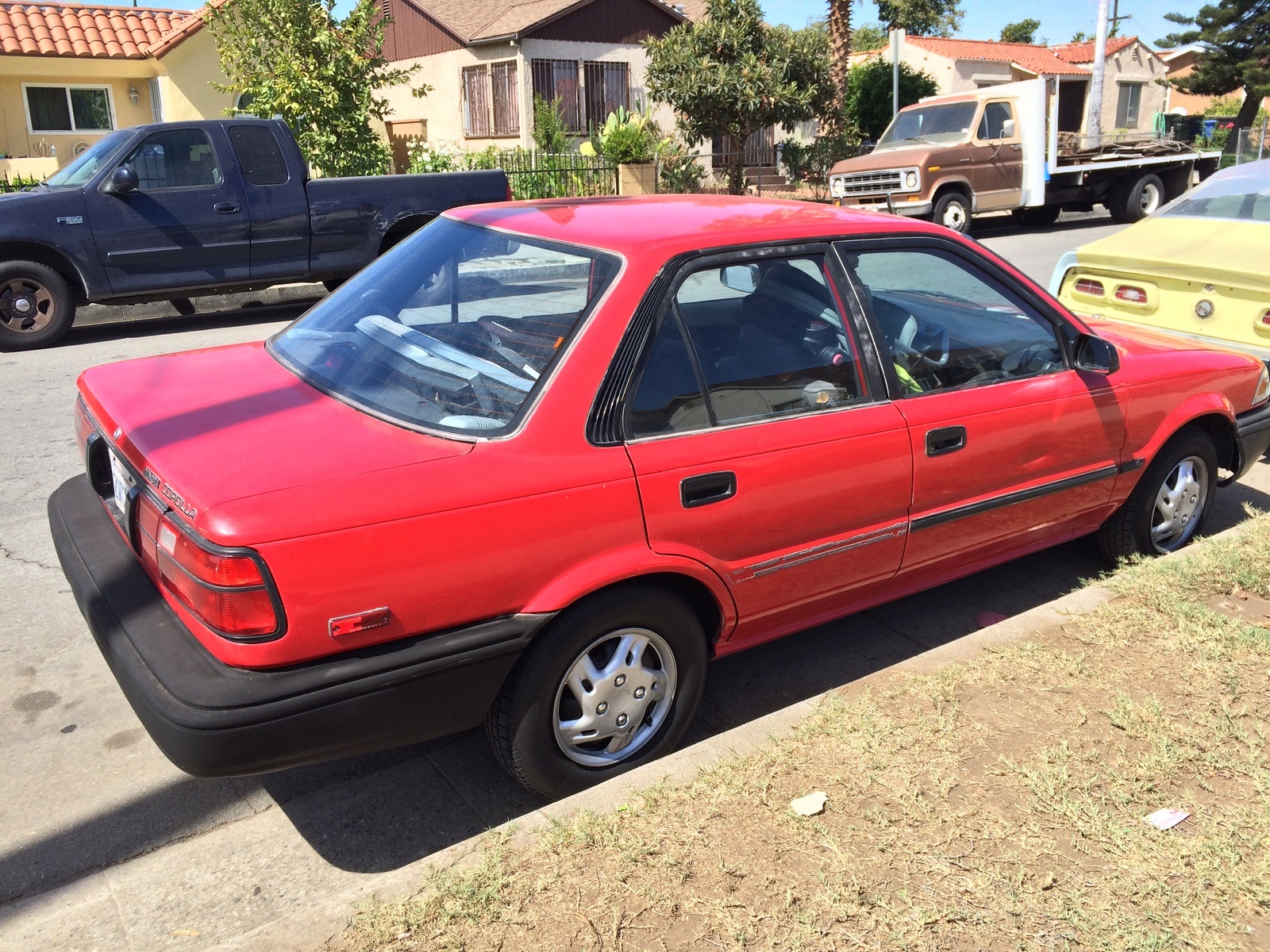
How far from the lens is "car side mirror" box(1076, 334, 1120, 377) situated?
4230 mm

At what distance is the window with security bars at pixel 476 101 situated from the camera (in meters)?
25.5

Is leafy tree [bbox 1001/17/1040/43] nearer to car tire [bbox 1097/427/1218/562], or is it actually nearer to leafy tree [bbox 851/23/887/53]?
leafy tree [bbox 851/23/887/53]

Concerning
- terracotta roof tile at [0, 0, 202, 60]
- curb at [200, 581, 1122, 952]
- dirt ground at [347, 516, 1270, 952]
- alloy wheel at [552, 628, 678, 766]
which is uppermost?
terracotta roof tile at [0, 0, 202, 60]

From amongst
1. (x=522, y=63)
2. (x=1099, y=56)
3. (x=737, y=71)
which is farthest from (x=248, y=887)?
(x=1099, y=56)

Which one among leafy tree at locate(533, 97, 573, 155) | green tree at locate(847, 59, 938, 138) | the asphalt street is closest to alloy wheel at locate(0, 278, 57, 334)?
the asphalt street

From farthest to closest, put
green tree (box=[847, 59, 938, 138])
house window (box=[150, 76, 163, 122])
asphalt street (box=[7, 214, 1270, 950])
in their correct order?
green tree (box=[847, 59, 938, 138]), house window (box=[150, 76, 163, 122]), asphalt street (box=[7, 214, 1270, 950])

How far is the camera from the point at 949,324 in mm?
4230

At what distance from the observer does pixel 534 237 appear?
3.60m

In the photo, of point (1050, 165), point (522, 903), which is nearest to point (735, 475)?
point (522, 903)

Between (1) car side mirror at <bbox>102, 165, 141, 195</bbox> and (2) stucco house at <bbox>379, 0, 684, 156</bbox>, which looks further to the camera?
(2) stucco house at <bbox>379, 0, 684, 156</bbox>

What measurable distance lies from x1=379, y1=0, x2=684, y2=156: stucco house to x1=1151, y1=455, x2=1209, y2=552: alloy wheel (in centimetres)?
2032

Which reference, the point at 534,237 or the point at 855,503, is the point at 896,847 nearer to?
the point at 855,503

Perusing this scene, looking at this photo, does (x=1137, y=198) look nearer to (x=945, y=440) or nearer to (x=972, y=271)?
(x=972, y=271)

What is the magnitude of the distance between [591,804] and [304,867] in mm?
858
